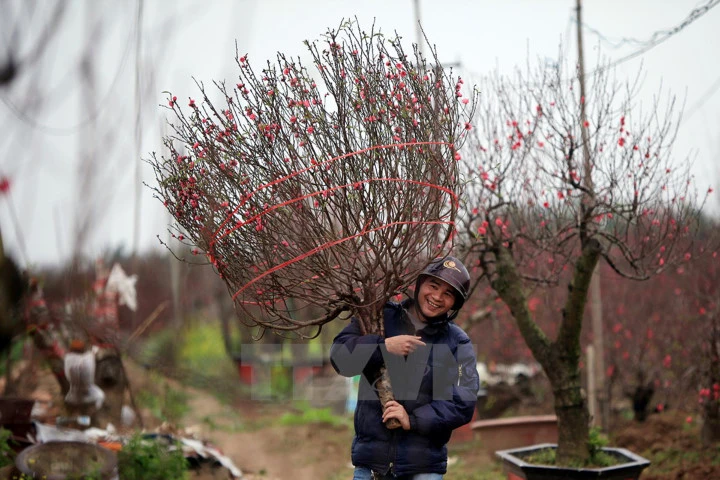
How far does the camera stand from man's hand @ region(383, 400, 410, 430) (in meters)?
3.85

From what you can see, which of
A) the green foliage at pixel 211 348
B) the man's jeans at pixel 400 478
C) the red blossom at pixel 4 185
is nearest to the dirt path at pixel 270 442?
the green foliage at pixel 211 348

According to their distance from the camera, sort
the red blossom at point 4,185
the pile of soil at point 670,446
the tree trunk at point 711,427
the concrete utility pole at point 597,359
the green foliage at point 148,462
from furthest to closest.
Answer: the concrete utility pole at point 597,359 < the tree trunk at point 711,427 < the pile of soil at point 670,446 < the green foliage at point 148,462 < the red blossom at point 4,185

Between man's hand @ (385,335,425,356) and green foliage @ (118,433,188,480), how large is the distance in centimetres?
395

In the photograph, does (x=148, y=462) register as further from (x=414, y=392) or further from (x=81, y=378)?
(x=414, y=392)

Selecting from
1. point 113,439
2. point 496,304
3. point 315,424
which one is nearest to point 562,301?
point 496,304

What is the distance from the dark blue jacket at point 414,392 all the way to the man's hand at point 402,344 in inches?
4.1

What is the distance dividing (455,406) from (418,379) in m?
0.22

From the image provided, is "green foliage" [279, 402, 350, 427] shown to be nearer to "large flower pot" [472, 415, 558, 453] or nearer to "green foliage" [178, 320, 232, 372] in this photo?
"green foliage" [178, 320, 232, 372]

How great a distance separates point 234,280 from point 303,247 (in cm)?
42

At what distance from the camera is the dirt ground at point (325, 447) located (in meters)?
8.64

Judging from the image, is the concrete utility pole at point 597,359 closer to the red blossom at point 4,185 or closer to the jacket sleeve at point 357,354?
the jacket sleeve at point 357,354

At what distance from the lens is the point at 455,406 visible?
12.9 ft

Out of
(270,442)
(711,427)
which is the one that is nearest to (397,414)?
(711,427)

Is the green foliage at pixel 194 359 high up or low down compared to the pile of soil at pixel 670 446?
up
